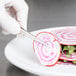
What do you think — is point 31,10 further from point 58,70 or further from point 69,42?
point 58,70

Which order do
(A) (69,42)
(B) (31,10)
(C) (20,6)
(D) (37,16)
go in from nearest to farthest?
(A) (69,42), (C) (20,6), (D) (37,16), (B) (31,10)

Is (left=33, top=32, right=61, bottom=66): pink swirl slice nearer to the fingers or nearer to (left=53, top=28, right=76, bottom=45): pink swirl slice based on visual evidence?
(left=53, top=28, right=76, bottom=45): pink swirl slice

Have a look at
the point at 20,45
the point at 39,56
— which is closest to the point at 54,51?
the point at 39,56

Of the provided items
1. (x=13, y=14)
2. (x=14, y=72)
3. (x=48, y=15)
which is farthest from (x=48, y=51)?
(x=48, y=15)

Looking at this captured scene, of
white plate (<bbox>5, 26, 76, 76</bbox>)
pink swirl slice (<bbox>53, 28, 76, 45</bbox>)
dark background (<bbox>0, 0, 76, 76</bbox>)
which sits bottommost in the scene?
dark background (<bbox>0, 0, 76, 76</bbox>)

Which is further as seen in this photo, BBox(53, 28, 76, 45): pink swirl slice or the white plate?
BBox(53, 28, 76, 45): pink swirl slice

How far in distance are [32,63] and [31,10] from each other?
3.75 ft

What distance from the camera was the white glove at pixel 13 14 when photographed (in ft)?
2.72

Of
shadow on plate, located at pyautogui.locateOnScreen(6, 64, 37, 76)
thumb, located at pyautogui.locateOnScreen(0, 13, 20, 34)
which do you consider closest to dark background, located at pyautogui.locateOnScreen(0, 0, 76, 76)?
shadow on plate, located at pyautogui.locateOnScreen(6, 64, 37, 76)

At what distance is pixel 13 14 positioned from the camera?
1.02 metres

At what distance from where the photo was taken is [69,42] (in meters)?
0.87

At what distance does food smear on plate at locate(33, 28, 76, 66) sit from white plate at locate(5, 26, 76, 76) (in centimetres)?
3

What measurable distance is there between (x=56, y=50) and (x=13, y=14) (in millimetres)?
287

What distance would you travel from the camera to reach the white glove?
828 millimetres
